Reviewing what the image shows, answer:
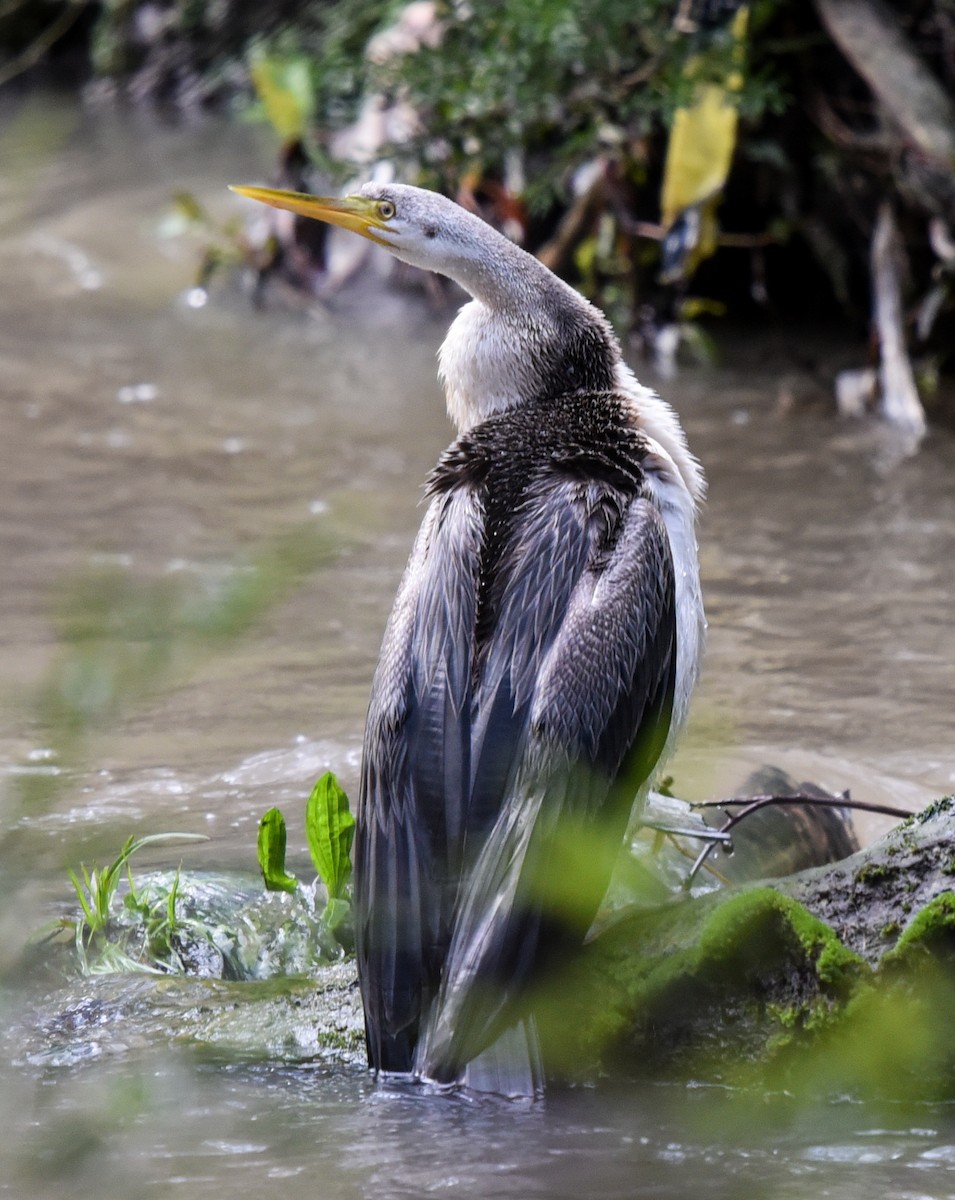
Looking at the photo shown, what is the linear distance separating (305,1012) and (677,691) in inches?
36.9

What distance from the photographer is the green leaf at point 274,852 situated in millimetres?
3291

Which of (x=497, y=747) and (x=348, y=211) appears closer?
(x=497, y=747)

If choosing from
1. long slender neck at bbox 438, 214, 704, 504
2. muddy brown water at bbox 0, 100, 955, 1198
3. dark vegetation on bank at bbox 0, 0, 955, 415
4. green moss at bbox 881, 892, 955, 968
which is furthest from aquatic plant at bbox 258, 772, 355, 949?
dark vegetation on bank at bbox 0, 0, 955, 415

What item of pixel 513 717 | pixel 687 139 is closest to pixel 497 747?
pixel 513 717

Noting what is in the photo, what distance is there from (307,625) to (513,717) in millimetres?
2589

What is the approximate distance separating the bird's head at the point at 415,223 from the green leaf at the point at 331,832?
1207 millimetres

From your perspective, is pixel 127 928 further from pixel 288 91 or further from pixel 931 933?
pixel 288 91

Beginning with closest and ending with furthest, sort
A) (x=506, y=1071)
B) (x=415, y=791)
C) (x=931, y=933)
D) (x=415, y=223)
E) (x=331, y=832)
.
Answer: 1. (x=931, y=933)
2. (x=506, y=1071)
3. (x=415, y=791)
4. (x=331, y=832)
5. (x=415, y=223)

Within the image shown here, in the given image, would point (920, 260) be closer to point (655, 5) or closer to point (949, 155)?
point (949, 155)

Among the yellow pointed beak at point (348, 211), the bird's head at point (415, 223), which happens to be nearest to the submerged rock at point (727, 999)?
the bird's head at point (415, 223)

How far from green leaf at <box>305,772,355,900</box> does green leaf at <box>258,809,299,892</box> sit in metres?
0.06

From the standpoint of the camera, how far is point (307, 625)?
5.40 metres

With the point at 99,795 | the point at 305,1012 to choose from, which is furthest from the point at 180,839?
the point at 305,1012

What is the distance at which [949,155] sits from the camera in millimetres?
6645
